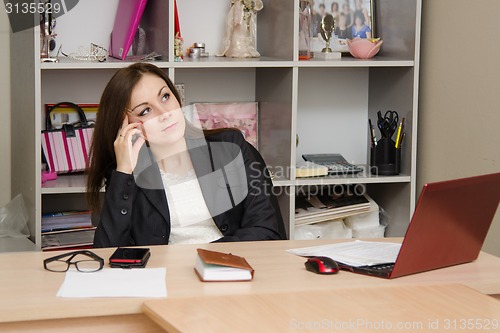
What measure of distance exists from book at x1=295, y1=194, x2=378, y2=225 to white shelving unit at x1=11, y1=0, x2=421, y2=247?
98mm

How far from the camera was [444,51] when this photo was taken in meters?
3.14

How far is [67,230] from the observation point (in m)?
3.06

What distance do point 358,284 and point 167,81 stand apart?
3.55 feet

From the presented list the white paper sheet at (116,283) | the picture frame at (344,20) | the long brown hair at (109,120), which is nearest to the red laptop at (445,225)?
the white paper sheet at (116,283)

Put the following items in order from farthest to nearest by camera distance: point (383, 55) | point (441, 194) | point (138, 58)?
point (383, 55) < point (138, 58) < point (441, 194)

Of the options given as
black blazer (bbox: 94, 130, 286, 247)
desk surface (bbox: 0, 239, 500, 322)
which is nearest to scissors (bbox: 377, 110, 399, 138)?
black blazer (bbox: 94, 130, 286, 247)

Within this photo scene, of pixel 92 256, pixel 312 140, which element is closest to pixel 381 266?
pixel 92 256

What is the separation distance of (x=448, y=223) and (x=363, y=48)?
5.31ft

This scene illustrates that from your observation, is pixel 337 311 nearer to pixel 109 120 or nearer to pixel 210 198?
pixel 210 198

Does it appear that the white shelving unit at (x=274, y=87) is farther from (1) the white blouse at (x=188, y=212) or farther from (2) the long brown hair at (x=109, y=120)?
(1) the white blouse at (x=188, y=212)

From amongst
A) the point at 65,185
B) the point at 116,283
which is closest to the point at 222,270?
the point at 116,283

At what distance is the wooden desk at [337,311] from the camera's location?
1436 mm

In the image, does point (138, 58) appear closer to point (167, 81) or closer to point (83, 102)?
point (83, 102)

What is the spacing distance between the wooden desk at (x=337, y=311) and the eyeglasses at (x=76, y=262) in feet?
0.98
